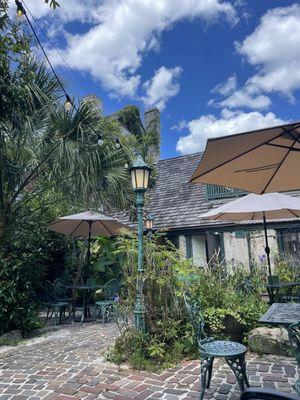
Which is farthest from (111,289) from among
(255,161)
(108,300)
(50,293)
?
(255,161)

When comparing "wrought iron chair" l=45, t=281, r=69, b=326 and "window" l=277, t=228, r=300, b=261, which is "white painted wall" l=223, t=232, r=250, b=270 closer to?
"window" l=277, t=228, r=300, b=261

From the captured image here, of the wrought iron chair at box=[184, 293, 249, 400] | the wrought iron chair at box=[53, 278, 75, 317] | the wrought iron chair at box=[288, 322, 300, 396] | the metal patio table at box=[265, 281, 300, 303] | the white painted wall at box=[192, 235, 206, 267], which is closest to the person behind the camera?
the wrought iron chair at box=[288, 322, 300, 396]

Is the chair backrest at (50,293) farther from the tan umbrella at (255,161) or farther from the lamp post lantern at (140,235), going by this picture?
the tan umbrella at (255,161)

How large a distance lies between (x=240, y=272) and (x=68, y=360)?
3688 mm

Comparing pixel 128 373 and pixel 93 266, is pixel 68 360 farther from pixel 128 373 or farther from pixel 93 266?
pixel 93 266

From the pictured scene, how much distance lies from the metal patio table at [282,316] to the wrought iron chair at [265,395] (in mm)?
1366

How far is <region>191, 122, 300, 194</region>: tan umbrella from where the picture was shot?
9.14 ft

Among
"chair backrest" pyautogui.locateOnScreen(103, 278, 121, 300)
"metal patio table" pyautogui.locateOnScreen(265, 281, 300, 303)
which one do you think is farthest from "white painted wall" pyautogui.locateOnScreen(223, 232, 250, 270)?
"chair backrest" pyautogui.locateOnScreen(103, 278, 121, 300)

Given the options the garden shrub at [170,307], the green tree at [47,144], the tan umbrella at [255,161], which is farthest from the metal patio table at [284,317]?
the green tree at [47,144]

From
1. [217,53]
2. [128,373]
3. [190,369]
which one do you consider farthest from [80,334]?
[217,53]

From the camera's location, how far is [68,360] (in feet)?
15.0

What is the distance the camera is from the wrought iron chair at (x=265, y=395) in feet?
4.41

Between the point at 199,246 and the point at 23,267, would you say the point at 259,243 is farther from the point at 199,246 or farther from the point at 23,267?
the point at 23,267

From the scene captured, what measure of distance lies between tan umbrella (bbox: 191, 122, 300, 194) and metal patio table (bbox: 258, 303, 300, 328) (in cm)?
159
